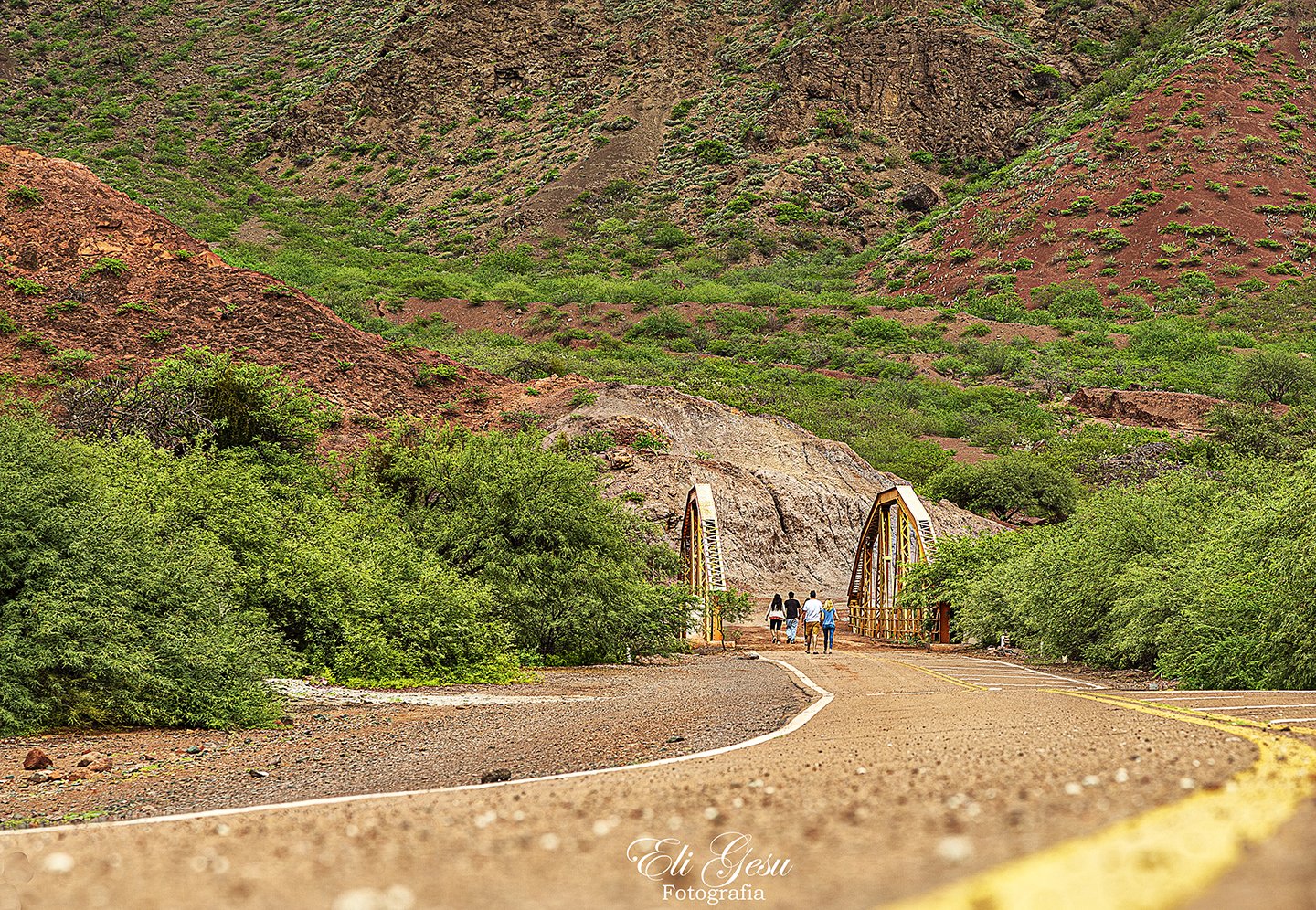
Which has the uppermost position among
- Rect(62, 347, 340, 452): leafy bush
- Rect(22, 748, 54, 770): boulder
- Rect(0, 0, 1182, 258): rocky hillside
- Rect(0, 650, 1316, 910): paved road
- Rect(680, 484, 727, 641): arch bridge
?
Rect(0, 0, 1182, 258): rocky hillside

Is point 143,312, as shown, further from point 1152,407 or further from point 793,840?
point 1152,407

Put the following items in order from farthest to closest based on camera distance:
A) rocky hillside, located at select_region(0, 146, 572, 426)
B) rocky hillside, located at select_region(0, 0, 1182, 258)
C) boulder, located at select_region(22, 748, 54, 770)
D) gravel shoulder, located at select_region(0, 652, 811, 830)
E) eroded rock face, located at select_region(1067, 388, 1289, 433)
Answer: rocky hillside, located at select_region(0, 0, 1182, 258) → eroded rock face, located at select_region(1067, 388, 1289, 433) → rocky hillside, located at select_region(0, 146, 572, 426) → boulder, located at select_region(22, 748, 54, 770) → gravel shoulder, located at select_region(0, 652, 811, 830)

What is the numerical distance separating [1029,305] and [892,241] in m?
15.3

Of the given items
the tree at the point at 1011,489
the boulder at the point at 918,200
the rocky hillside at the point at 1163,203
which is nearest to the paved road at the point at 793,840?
the tree at the point at 1011,489

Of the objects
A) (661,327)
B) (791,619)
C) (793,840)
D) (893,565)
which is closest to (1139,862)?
(793,840)

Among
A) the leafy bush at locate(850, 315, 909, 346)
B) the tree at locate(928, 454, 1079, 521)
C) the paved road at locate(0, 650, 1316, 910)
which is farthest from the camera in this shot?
the leafy bush at locate(850, 315, 909, 346)

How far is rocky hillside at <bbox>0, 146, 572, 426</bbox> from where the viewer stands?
30.4 metres

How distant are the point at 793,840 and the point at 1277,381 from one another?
193ft

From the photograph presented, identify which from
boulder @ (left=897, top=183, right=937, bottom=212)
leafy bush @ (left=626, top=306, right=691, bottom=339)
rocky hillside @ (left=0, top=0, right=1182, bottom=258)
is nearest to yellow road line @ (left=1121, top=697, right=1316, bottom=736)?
leafy bush @ (left=626, top=306, right=691, bottom=339)

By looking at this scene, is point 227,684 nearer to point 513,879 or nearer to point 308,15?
point 513,879

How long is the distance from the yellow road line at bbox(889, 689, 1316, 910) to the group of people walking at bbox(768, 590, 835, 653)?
1978cm

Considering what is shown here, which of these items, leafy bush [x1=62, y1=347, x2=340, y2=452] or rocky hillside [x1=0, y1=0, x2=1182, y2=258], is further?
rocky hillside [x1=0, y1=0, x2=1182, y2=258]

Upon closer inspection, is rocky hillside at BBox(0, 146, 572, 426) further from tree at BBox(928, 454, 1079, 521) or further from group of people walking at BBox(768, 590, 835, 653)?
tree at BBox(928, 454, 1079, 521)

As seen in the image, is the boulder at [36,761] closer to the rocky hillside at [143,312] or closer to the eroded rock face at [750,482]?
the rocky hillside at [143,312]
